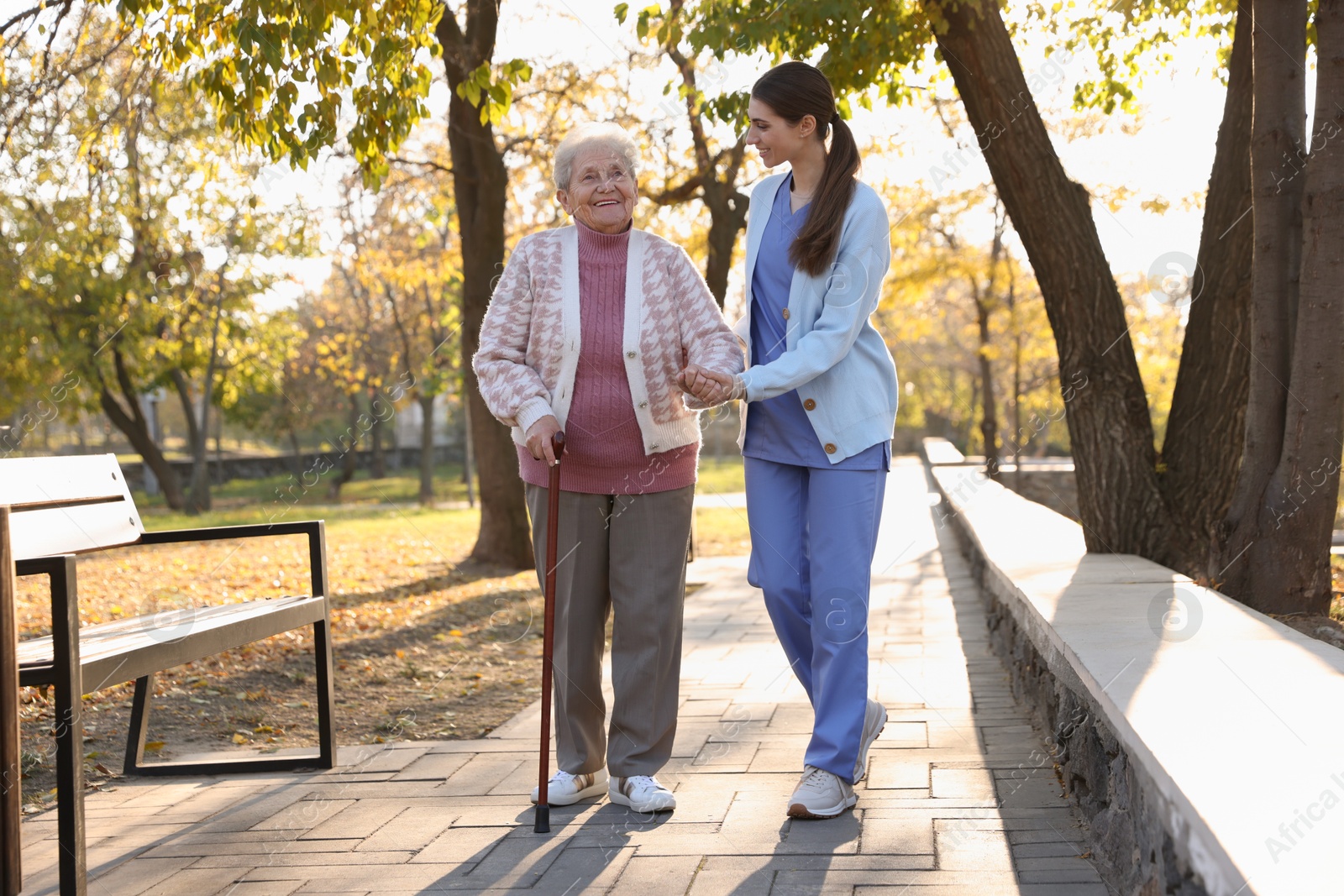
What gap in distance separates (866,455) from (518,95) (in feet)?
31.3

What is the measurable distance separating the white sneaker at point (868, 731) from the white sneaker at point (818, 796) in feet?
0.21

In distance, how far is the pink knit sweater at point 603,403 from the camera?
3500 millimetres

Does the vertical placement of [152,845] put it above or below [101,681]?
below

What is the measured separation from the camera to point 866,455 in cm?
344

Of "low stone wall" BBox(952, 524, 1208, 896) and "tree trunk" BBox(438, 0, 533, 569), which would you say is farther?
"tree trunk" BBox(438, 0, 533, 569)

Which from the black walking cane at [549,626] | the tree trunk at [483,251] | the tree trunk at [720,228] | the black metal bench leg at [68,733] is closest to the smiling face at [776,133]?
the black walking cane at [549,626]

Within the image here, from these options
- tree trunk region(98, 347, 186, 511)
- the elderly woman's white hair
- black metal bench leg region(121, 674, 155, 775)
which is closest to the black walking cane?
the elderly woman's white hair

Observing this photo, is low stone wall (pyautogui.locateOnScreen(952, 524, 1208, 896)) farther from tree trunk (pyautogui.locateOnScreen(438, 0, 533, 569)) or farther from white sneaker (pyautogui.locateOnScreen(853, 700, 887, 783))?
tree trunk (pyautogui.locateOnScreen(438, 0, 533, 569))

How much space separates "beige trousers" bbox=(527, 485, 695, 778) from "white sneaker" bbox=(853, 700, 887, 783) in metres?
0.53

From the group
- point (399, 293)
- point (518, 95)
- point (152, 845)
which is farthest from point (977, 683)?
point (399, 293)

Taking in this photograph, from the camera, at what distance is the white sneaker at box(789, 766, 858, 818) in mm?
3303

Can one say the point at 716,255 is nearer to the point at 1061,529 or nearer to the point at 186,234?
the point at 1061,529

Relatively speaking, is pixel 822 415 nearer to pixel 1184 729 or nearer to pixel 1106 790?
pixel 1106 790

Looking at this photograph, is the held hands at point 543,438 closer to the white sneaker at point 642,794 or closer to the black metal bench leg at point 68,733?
the white sneaker at point 642,794
